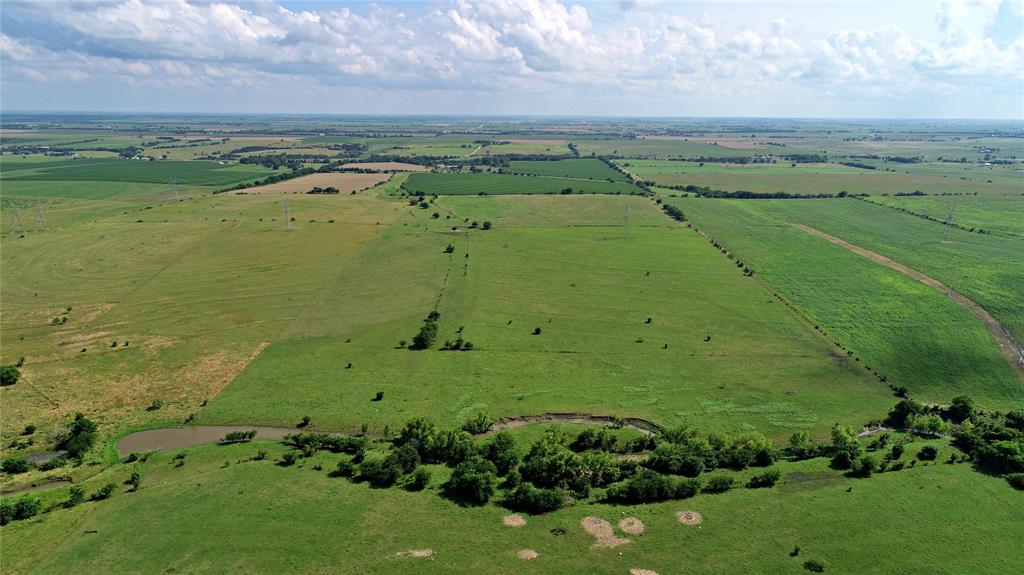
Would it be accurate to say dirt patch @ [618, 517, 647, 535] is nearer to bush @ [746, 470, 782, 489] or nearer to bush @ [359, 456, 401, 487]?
bush @ [746, 470, 782, 489]

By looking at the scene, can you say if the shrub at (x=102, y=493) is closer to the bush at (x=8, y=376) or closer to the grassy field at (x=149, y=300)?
the grassy field at (x=149, y=300)

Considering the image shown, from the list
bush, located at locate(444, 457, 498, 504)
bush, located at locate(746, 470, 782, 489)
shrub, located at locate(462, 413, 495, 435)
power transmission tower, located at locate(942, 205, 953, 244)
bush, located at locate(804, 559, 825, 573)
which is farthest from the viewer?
power transmission tower, located at locate(942, 205, 953, 244)

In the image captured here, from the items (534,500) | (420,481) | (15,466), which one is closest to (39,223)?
(15,466)

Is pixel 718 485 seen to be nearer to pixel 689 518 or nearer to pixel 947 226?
pixel 689 518

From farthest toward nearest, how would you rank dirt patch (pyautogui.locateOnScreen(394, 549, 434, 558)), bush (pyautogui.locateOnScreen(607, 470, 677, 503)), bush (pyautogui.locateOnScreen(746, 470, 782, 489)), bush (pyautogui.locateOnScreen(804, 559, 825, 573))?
bush (pyautogui.locateOnScreen(746, 470, 782, 489)) → bush (pyautogui.locateOnScreen(607, 470, 677, 503)) → dirt patch (pyautogui.locateOnScreen(394, 549, 434, 558)) → bush (pyautogui.locateOnScreen(804, 559, 825, 573))

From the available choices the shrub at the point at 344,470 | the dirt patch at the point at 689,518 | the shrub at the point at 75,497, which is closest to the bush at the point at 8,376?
the shrub at the point at 75,497

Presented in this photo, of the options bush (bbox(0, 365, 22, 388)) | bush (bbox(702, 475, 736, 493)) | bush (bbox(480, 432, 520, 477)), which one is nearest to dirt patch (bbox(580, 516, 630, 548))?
bush (bbox(480, 432, 520, 477))
